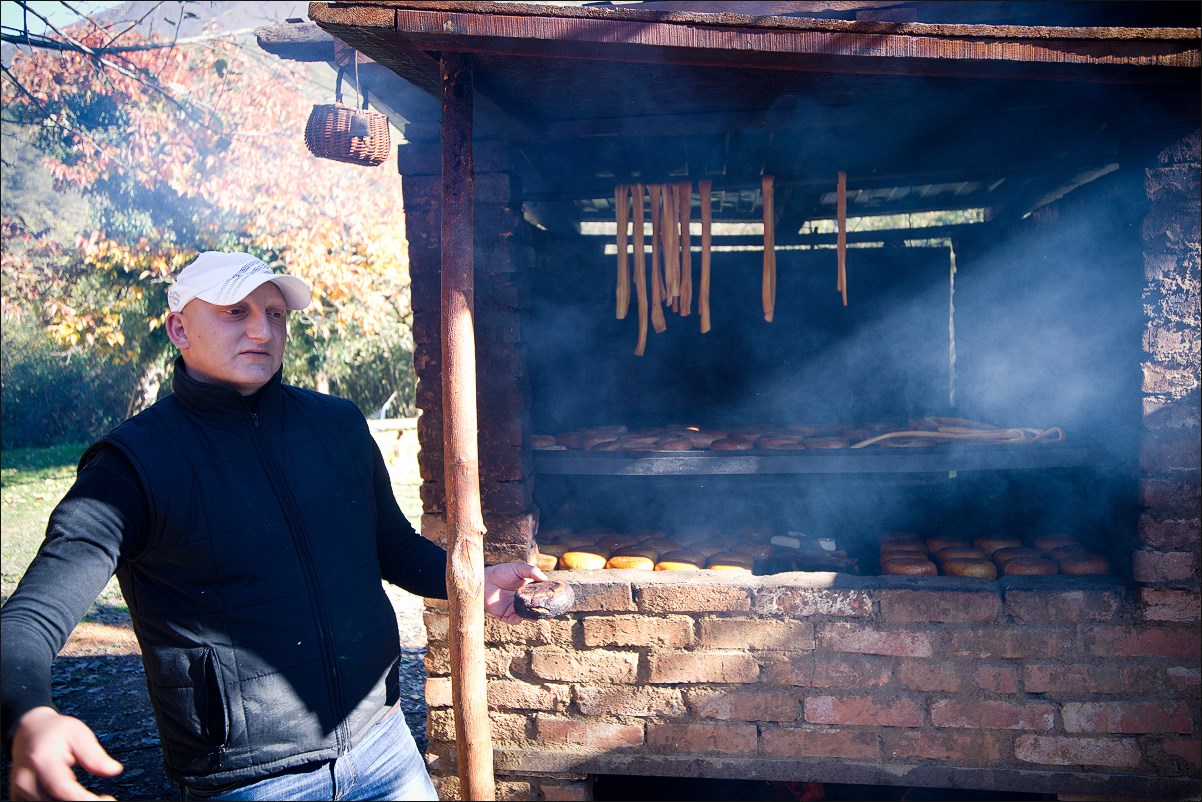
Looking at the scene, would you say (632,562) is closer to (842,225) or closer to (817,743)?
(817,743)

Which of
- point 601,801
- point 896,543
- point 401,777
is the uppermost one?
point 896,543

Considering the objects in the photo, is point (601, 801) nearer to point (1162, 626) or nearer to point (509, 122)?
point (1162, 626)

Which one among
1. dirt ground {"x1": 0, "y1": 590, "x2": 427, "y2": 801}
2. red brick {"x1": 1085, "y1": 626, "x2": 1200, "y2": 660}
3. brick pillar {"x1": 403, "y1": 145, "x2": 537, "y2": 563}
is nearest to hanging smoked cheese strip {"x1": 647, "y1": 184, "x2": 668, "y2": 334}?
brick pillar {"x1": 403, "y1": 145, "x2": 537, "y2": 563}

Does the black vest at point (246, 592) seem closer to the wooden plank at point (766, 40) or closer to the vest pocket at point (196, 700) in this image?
the vest pocket at point (196, 700)

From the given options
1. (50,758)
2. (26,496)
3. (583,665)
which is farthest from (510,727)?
(26,496)

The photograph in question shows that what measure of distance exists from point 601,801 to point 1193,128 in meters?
3.68

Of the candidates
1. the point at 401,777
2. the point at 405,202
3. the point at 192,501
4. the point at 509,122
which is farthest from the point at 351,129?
the point at 401,777

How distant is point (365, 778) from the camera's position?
2.11 m

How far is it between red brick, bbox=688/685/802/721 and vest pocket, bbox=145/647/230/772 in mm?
1850

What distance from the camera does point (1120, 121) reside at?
300cm

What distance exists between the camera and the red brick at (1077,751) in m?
3.04

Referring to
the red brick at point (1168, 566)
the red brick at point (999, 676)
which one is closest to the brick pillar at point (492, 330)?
the red brick at point (999, 676)

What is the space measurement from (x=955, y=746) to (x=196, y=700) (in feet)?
8.99

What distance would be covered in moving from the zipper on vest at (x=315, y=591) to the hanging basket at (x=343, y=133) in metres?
1.48
